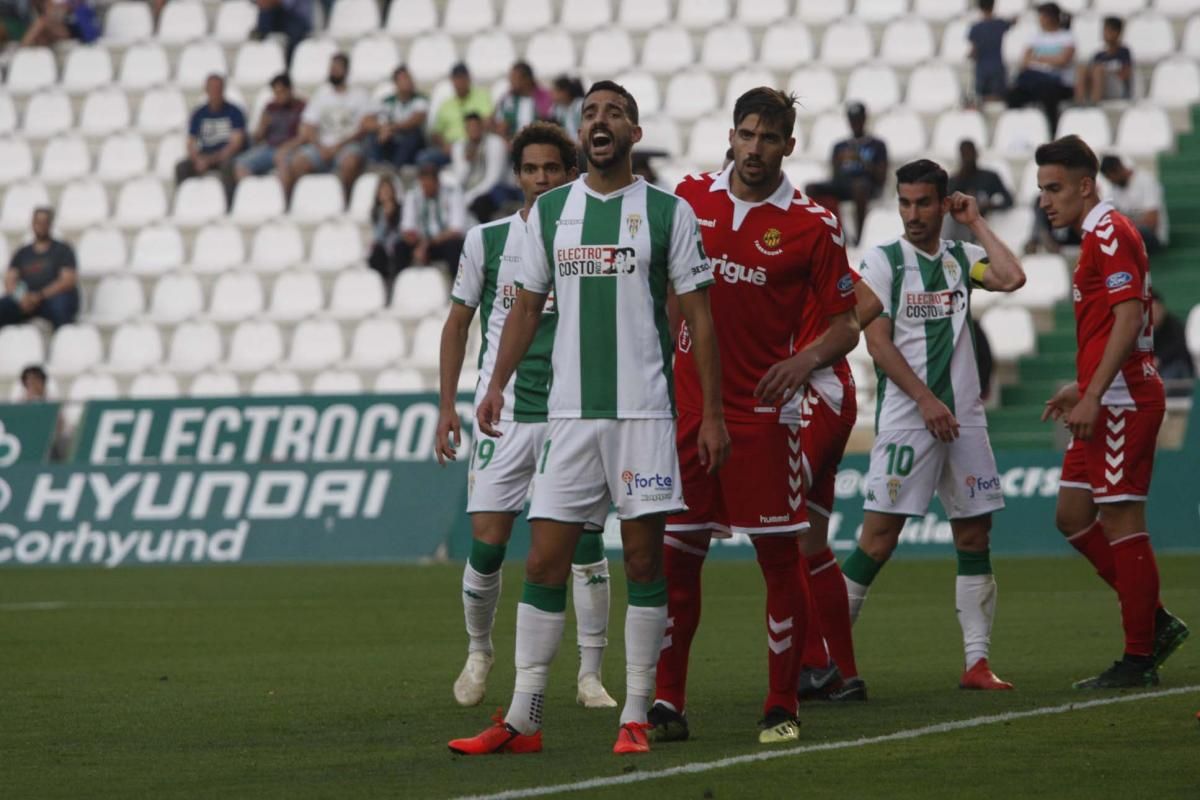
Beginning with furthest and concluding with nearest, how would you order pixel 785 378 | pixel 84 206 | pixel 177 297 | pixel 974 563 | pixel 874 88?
pixel 84 206 < pixel 177 297 < pixel 874 88 < pixel 974 563 < pixel 785 378

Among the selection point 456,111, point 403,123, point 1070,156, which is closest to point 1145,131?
point 456,111

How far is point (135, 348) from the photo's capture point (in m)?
23.9

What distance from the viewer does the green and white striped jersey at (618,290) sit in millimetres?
7004

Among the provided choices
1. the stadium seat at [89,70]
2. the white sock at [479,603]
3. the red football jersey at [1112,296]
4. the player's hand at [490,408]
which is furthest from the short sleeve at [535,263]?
the stadium seat at [89,70]

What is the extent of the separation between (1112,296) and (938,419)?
890 millimetres

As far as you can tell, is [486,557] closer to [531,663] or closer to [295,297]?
[531,663]

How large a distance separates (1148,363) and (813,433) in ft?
5.29

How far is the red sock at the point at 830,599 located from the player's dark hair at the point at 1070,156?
199 centimetres

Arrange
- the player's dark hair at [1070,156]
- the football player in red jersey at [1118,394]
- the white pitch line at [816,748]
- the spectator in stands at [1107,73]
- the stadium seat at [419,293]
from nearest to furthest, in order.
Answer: the white pitch line at [816,748], the football player in red jersey at [1118,394], the player's dark hair at [1070,156], the spectator in stands at [1107,73], the stadium seat at [419,293]

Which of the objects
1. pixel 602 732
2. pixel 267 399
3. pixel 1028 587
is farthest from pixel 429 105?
pixel 602 732

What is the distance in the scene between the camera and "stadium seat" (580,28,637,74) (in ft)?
82.0

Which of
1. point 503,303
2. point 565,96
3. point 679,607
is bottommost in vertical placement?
point 679,607

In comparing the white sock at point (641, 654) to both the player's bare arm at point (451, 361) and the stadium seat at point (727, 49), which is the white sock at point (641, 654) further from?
the stadium seat at point (727, 49)

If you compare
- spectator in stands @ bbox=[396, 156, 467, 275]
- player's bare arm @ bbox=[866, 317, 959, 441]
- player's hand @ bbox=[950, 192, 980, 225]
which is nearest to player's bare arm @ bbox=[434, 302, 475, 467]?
player's bare arm @ bbox=[866, 317, 959, 441]
